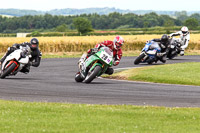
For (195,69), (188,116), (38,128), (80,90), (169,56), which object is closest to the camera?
(38,128)

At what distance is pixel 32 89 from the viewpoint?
53.8 ft

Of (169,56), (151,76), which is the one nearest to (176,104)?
(151,76)

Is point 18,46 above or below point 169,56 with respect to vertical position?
above

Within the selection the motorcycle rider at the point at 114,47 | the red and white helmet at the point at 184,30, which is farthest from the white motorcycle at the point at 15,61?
the red and white helmet at the point at 184,30

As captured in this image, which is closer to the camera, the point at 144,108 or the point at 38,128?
the point at 38,128

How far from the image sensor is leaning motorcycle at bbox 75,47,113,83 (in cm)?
1784

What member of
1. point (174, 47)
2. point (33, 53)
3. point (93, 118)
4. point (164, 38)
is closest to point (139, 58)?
point (164, 38)

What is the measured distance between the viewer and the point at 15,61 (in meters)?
19.5

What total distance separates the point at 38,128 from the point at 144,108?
369 cm

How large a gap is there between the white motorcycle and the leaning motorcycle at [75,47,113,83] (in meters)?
2.68

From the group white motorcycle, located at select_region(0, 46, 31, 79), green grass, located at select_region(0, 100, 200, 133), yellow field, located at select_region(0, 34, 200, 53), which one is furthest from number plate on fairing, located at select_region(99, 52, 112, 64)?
yellow field, located at select_region(0, 34, 200, 53)

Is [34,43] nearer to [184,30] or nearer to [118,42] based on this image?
[118,42]

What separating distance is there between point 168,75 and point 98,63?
13.8 feet

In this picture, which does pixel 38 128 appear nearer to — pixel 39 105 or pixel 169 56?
pixel 39 105
